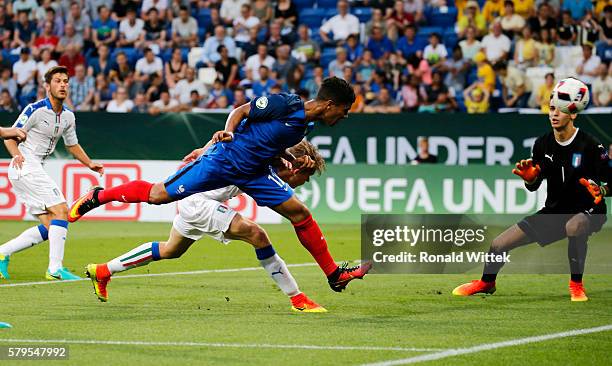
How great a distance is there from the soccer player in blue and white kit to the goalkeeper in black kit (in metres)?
2.03

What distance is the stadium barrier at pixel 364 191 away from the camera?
65.3 ft

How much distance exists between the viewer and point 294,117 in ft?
32.1

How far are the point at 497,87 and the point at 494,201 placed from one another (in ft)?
11.6

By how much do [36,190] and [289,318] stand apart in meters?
4.64

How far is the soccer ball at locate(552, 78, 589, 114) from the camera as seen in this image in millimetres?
11070

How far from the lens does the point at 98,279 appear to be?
35.1ft

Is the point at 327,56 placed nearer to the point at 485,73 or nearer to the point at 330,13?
the point at 330,13

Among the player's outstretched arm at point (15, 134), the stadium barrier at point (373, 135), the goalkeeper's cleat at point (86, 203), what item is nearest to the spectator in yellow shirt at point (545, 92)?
the stadium barrier at point (373, 135)

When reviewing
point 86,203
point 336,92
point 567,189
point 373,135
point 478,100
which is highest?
point 336,92

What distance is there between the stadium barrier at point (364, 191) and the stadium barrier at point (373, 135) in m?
1.03

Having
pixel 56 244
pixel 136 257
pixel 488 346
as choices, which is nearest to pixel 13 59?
pixel 56 244

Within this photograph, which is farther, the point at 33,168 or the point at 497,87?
the point at 497,87

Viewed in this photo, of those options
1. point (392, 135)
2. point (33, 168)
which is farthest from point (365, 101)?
point (33, 168)

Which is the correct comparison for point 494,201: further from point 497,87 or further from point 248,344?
point 248,344
